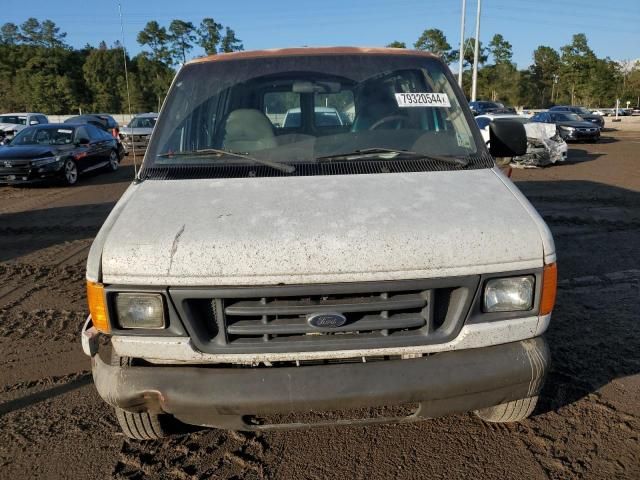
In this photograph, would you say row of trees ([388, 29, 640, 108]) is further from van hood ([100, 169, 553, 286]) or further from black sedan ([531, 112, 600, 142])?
van hood ([100, 169, 553, 286])

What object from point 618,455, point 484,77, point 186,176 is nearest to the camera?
point 618,455

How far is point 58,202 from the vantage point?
1085 centimetres

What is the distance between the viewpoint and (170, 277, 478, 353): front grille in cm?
233

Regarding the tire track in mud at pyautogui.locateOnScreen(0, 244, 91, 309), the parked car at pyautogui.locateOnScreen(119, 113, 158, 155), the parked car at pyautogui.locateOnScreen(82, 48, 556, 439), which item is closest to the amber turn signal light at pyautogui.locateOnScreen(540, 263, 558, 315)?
the parked car at pyautogui.locateOnScreen(82, 48, 556, 439)

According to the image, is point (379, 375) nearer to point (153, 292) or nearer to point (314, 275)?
point (314, 275)

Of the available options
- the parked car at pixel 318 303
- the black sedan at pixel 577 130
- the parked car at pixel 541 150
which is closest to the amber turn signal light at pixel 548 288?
the parked car at pixel 318 303

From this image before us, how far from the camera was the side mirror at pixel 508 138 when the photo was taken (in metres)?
3.64

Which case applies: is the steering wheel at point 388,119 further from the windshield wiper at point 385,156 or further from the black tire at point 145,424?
the black tire at point 145,424

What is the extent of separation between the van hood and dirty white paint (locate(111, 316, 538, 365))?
27cm

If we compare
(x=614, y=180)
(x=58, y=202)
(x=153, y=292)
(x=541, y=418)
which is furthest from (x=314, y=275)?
(x=614, y=180)

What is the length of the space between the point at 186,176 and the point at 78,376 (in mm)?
1843

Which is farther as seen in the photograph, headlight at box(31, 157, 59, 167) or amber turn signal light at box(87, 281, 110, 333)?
headlight at box(31, 157, 59, 167)

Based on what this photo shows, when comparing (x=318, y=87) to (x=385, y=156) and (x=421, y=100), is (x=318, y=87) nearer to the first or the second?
(x=421, y=100)

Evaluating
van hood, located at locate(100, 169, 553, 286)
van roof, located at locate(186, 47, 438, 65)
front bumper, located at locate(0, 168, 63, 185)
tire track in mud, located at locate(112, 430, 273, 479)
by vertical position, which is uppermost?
van roof, located at locate(186, 47, 438, 65)
